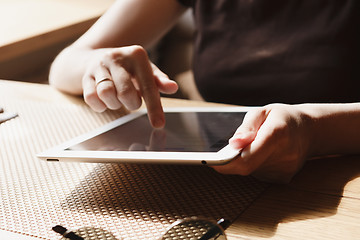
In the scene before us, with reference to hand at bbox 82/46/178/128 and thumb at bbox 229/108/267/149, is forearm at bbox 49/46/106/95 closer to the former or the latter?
hand at bbox 82/46/178/128

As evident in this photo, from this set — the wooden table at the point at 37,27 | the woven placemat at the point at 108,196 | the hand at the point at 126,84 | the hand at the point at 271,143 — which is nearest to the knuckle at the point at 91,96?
the hand at the point at 126,84

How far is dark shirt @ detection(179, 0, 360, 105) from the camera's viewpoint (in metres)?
1.06

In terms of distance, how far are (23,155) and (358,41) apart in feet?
2.48

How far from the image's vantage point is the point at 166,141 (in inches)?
→ 27.0

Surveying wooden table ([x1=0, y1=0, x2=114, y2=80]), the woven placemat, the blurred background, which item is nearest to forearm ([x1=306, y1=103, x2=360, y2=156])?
the woven placemat

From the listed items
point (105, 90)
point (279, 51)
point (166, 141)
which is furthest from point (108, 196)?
point (279, 51)

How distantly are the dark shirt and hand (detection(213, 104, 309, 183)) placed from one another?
452mm

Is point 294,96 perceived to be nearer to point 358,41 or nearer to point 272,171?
A: point 358,41

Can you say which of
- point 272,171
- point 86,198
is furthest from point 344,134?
point 86,198

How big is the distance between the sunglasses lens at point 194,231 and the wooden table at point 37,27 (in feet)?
3.35

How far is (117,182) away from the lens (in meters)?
0.65

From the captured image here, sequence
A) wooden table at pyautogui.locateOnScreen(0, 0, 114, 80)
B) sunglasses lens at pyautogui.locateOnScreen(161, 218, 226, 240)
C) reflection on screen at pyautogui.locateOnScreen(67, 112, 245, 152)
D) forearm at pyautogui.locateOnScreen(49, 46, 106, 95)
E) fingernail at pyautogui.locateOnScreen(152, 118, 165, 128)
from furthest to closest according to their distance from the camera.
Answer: wooden table at pyautogui.locateOnScreen(0, 0, 114, 80) < forearm at pyautogui.locateOnScreen(49, 46, 106, 95) < fingernail at pyautogui.locateOnScreen(152, 118, 165, 128) < reflection on screen at pyautogui.locateOnScreen(67, 112, 245, 152) < sunglasses lens at pyautogui.locateOnScreen(161, 218, 226, 240)

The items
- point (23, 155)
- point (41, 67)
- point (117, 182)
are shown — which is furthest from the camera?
point (41, 67)

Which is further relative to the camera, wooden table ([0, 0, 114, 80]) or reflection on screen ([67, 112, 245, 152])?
wooden table ([0, 0, 114, 80])
